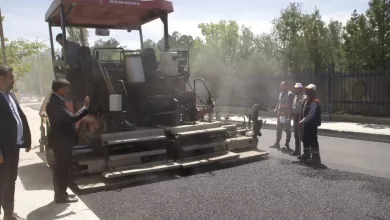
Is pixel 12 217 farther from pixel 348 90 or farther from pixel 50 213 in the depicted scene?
pixel 348 90

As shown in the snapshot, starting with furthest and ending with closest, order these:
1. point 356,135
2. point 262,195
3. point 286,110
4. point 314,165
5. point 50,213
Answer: point 356,135
point 286,110
point 314,165
point 262,195
point 50,213

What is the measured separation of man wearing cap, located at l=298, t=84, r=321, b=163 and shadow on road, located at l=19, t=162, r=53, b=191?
4345mm

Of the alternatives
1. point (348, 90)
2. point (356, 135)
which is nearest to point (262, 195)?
point (356, 135)

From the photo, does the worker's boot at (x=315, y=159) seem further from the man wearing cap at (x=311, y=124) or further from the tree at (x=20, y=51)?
the tree at (x=20, y=51)

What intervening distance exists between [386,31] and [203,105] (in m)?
9.11

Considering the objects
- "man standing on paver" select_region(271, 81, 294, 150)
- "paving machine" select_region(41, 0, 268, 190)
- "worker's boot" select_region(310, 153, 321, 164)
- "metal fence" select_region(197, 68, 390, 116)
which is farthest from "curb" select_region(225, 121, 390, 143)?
"paving machine" select_region(41, 0, 268, 190)

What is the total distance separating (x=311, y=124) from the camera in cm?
649

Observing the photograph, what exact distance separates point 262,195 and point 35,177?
3592 mm

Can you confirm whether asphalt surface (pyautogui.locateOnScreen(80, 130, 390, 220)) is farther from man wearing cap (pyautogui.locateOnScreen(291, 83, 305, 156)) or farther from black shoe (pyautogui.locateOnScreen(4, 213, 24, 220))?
man wearing cap (pyautogui.locateOnScreen(291, 83, 305, 156))

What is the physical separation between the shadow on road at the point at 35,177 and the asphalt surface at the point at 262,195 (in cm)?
86

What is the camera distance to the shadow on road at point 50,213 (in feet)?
12.8

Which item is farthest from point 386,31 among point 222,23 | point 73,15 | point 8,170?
point 222,23

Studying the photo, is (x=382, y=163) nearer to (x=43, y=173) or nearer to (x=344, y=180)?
(x=344, y=180)

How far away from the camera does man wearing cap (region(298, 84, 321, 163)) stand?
6.46 meters
